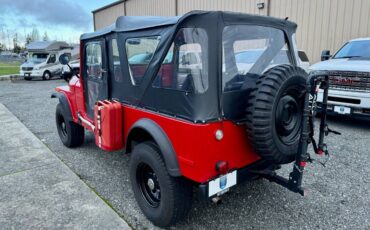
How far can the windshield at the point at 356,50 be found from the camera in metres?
6.78

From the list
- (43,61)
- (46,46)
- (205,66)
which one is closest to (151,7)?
(46,46)

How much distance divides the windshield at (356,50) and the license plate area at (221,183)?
19.5 feet

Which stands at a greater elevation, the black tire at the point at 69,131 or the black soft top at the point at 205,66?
the black soft top at the point at 205,66

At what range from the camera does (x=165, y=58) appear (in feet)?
8.41

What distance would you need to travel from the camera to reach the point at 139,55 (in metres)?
2.99

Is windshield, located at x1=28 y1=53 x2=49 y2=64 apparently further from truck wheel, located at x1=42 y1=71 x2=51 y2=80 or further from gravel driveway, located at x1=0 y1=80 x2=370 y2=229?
gravel driveway, located at x1=0 y1=80 x2=370 y2=229

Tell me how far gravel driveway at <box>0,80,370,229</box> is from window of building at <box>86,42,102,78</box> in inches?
54.7

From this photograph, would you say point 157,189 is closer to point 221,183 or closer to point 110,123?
point 221,183

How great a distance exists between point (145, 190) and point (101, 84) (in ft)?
4.95

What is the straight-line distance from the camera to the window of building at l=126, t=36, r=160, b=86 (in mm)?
2793

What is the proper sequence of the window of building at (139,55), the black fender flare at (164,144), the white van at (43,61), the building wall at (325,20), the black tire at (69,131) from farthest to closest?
the white van at (43,61), the building wall at (325,20), the black tire at (69,131), the window of building at (139,55), the black fender flare at (164,144)

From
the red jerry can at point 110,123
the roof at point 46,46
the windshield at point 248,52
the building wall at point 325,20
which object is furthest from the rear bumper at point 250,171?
the roof at point 46,46

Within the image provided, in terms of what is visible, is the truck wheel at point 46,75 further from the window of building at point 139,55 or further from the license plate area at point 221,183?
the license plate area at point 221,183

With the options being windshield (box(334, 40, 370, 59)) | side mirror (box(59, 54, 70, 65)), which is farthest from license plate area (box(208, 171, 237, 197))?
windshield (box(334, 40, 370, 59))
